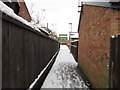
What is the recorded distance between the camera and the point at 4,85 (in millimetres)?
1921

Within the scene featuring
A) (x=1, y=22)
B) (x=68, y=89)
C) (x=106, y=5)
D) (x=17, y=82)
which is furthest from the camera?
(x=68, y=89)

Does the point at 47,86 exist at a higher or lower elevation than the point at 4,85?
lower

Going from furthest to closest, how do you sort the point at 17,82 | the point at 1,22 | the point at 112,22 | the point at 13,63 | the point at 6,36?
the point at 112,22
the point at 17,82
the point at 13,63
the point at 6,36
the point at 1,22

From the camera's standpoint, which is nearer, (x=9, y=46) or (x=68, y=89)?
(x=9, y=46)

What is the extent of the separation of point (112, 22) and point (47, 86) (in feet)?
10.0

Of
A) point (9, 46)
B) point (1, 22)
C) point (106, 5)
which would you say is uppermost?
point (106, 5)

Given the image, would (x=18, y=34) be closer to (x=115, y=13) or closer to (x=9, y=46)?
(x=9, y=46)

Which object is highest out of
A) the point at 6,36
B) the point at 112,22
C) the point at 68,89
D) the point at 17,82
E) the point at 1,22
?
the point at 112,22

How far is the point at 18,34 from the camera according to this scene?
2.54 metres

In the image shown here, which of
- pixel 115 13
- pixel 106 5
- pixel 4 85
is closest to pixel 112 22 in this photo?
pixel 115 13

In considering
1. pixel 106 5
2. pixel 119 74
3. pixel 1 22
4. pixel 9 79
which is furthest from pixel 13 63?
pixel 106 5

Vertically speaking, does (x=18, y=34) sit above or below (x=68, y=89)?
above

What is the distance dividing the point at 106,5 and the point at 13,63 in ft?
9.49

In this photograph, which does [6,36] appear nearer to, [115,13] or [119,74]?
[119,74]
